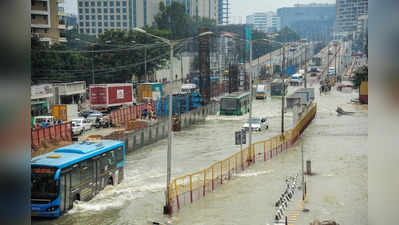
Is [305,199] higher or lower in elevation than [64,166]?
lower

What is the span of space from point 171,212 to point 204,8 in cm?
8358

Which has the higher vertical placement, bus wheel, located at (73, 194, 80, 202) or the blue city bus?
the blue city bus

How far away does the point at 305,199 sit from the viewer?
1235cm

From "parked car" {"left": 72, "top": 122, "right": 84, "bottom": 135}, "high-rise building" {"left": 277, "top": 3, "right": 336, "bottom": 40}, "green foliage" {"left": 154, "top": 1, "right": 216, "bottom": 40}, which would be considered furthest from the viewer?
"high-rise building" {"left": 277, "top": 3, "right": 336, "bottom": 40}

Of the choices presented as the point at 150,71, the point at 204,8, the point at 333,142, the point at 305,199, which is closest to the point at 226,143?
the point at 333,142

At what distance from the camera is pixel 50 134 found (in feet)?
64.2

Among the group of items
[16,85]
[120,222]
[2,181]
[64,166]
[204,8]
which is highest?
[204,8]

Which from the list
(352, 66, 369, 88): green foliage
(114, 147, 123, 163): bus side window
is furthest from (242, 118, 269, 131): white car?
(352, 66, 369, 88): green foliage

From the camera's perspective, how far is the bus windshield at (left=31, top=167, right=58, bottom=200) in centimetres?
1035

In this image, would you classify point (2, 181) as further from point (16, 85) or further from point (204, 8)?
point (204, 8)

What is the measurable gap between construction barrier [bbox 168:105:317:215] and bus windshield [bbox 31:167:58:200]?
249cm

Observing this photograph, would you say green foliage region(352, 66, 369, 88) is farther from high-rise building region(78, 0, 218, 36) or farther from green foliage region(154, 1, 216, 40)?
high-rise building region(78, 0, 218, 36)

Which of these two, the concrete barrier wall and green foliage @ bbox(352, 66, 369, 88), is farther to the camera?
green foliage @ bbox(352, 66, 369, 88)

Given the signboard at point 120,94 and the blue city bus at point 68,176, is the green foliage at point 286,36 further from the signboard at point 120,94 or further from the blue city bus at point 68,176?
the blue city bus at point 68,176
